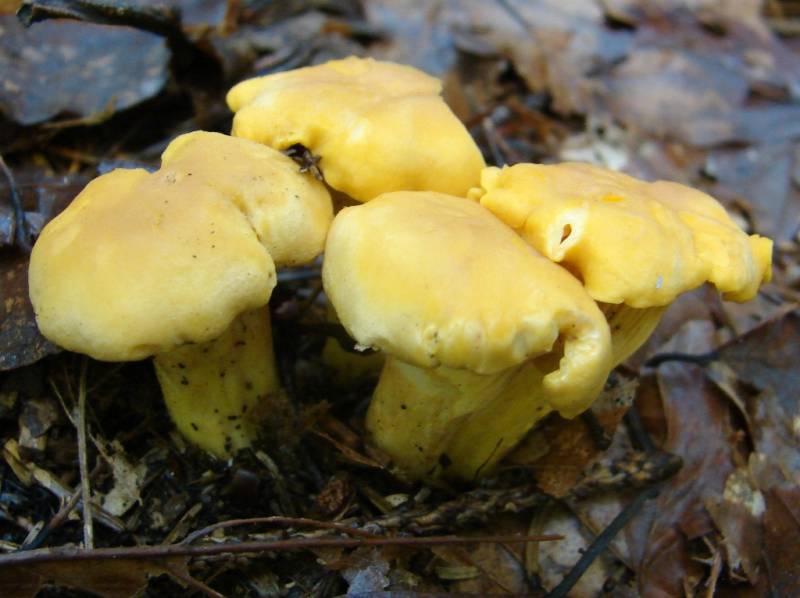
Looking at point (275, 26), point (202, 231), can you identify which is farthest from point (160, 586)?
point (275, 26)

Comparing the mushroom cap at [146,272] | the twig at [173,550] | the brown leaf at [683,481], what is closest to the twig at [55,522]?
the twig at [173,550]

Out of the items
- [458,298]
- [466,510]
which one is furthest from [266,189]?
[466,510]

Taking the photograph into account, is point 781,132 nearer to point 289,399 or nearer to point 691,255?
point 691,255

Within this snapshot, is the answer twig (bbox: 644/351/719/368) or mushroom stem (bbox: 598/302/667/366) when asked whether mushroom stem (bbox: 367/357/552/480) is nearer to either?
mushroom stem (bbox: 598/302/667/366)

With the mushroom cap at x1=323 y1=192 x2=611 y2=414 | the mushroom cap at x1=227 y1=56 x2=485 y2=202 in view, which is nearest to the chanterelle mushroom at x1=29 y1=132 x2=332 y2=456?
the mushroom cap at x1=227 y1=56 x2=485 y2=202

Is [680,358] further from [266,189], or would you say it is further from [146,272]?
[146,272]

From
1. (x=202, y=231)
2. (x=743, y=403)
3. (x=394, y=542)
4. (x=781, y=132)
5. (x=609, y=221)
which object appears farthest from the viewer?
(x=781, y=132)

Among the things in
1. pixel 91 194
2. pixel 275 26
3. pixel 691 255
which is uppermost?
pixel 91 194
